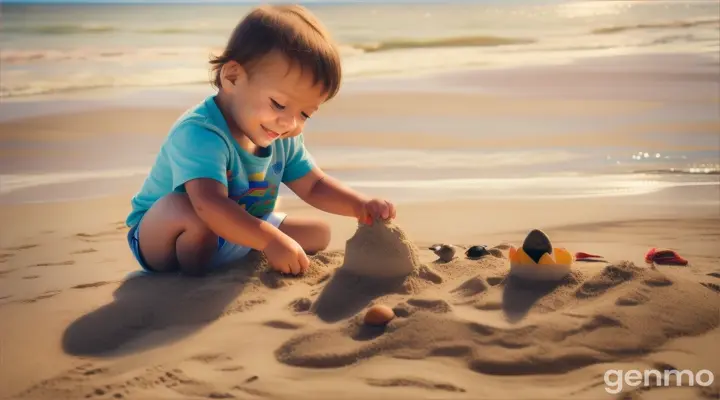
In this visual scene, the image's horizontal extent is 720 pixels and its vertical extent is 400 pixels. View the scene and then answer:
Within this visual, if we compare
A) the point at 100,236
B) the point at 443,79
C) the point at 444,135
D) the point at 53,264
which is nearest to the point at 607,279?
the point at 53,264

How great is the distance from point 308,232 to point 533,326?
1.42 m

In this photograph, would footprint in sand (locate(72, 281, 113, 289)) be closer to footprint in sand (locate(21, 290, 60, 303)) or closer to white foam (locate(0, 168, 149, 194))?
footprint in sand (locate(21, 290, 60, 303))

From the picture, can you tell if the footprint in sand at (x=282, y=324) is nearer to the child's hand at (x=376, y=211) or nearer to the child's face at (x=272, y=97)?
the child's hand at (x=376, y=211)

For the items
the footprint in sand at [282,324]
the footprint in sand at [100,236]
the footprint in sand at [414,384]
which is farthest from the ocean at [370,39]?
the footprint in sand at [414,384]

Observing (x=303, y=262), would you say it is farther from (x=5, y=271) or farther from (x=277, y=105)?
(x=5, y=271)

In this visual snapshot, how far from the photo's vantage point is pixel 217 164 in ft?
10.7

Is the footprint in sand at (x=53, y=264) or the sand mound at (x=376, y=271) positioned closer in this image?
the sand mound at (x=376, y=271)

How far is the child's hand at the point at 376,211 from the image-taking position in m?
3.32

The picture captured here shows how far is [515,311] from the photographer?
2.76 meters

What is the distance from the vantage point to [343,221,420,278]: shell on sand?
3123mm

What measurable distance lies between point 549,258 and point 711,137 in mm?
4273

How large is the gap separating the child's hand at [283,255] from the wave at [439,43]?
1199 cm

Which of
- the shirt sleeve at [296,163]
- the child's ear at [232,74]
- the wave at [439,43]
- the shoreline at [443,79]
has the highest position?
the wave at [439,43]

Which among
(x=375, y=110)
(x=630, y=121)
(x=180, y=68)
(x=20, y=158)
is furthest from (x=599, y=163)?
(x=180, y=68)
